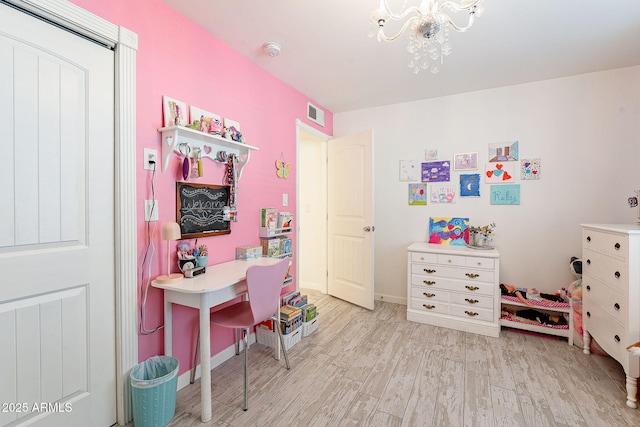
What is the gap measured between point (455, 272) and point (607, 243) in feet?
3.67

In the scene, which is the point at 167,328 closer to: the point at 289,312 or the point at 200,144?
the point at 289,312

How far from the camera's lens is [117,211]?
4.91ft

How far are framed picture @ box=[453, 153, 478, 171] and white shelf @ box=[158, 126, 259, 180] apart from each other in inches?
91.4

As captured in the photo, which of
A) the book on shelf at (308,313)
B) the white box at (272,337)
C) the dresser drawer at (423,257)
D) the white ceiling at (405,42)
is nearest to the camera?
the white ceiling at (405,42)

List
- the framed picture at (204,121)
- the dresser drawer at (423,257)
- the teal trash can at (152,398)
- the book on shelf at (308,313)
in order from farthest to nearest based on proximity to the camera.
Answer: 1. the dresser drawer at (423,257)
2. the book on shelf at (308,313)
3. the framed picture at (204,121)
4. the teal trash can at (152,398)

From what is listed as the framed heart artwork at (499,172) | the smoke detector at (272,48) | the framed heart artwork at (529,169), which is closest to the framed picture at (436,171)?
the framed heart artwork at (499,172)

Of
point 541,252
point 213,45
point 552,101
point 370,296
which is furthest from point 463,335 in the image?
point 213,45

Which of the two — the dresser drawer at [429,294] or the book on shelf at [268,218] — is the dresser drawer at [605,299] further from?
the book on shelf at [268,218]

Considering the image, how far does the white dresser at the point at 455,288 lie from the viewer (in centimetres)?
261

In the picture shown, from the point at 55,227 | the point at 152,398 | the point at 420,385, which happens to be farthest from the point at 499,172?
the point at 55,227

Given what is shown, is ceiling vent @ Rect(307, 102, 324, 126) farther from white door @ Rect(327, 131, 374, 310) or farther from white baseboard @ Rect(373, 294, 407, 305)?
white baseboard @ Rect(373, 294, 407, 305)

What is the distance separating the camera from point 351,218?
338cm

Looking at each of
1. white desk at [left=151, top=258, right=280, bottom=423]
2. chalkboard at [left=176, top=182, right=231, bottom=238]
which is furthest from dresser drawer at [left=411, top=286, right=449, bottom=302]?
chalkboard at [left=176, top=182, right=231, bottom=238]

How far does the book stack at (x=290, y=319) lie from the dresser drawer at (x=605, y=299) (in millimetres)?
2248
